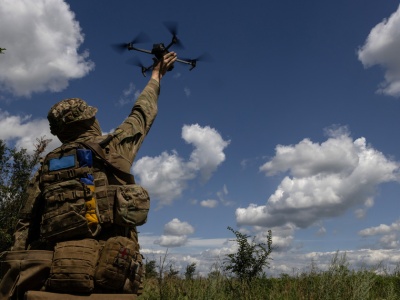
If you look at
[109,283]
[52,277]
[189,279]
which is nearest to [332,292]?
[189,279]

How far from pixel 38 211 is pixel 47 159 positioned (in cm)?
54

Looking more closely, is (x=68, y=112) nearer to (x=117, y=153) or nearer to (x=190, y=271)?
(x=117, y=153)

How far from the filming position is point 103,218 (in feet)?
12.2

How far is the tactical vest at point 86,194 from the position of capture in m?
3.57

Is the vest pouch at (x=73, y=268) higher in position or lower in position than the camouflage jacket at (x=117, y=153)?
lower

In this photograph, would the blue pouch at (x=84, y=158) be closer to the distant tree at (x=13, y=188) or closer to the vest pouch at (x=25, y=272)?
the vest pouch at (x=25, y=272)

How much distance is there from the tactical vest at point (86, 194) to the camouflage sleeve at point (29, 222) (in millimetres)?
174

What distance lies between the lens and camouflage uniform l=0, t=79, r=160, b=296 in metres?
3.97

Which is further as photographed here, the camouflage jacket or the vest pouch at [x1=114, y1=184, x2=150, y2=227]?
the camouflage jacket

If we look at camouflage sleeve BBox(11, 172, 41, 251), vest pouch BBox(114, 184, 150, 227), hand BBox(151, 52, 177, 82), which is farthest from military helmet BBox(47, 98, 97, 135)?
hand BBox(151, 52, 177, 82)

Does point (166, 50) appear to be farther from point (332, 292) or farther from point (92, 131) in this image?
point (332, 292)

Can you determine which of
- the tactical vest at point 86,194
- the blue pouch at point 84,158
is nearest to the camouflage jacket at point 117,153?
the tactical vest at point 86,194

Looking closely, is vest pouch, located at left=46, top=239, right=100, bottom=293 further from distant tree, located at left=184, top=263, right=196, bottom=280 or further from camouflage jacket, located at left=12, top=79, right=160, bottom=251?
distant tree, located at left=184, top=263, right=196, bottom=280

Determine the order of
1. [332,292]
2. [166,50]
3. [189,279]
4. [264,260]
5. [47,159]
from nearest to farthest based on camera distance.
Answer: [47,159] → [166,50] → [332,292] → [189,279] → [264,260]
